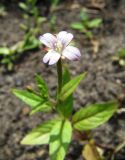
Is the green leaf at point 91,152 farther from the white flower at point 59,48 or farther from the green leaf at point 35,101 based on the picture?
the white flower at point 59,48

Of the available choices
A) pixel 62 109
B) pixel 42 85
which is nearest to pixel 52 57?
pixel 42 85

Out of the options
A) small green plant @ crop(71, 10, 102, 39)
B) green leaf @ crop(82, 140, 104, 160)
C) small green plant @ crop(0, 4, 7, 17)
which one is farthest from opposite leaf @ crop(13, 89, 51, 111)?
small green plant @ crop(0, 4, 7, 17)

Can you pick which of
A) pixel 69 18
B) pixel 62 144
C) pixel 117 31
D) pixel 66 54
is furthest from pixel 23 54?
pixel 66 54

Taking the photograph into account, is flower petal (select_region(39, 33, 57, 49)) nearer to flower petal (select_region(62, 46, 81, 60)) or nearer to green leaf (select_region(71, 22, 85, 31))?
flower petal (select_region(62, 46, 81, 60))

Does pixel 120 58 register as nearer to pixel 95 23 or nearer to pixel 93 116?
pixel 95 23

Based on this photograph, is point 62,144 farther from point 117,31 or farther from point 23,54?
point 117,31

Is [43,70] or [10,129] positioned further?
[43,70]
